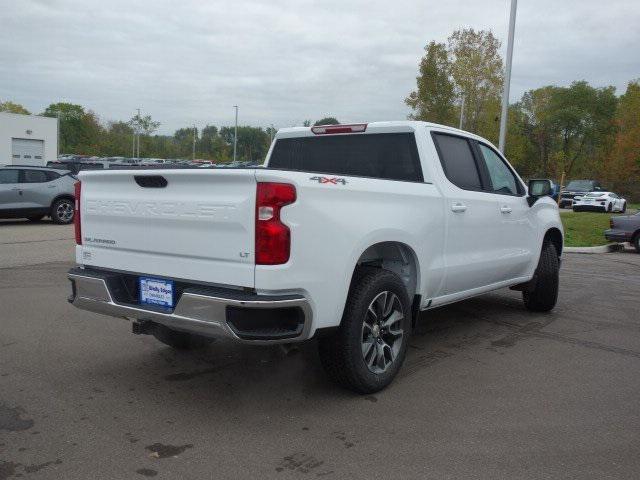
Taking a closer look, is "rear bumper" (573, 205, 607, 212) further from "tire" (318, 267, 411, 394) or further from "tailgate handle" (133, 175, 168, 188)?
"tailgate handle" (133, 175, 168, 188)

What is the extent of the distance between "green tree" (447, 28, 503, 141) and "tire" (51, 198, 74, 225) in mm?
26598

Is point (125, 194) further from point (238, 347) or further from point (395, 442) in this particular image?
point (395, 442)

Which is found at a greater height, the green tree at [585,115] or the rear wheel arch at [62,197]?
the green tree at [585,115]

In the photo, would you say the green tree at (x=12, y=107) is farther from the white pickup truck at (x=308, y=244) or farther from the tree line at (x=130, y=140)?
the white pickup truck at (x=308, y=244)

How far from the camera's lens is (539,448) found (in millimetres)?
3451

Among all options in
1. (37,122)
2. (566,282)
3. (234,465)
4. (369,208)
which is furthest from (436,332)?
(37,122)

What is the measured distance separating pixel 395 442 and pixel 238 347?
2201mm

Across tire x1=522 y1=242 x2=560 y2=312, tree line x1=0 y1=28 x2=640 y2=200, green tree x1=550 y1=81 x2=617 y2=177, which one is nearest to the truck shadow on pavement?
tire x1=522 y1=242 x2=560 y2=312

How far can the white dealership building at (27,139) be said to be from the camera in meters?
49.5

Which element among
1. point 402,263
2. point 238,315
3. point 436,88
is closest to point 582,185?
point 436,88

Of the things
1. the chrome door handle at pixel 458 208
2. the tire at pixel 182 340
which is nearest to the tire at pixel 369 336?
the chrome door handle at pixel 458 208

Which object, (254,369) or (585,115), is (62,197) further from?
(585,115)

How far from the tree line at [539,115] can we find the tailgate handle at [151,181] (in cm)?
3000

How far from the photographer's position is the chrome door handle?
4969mm
